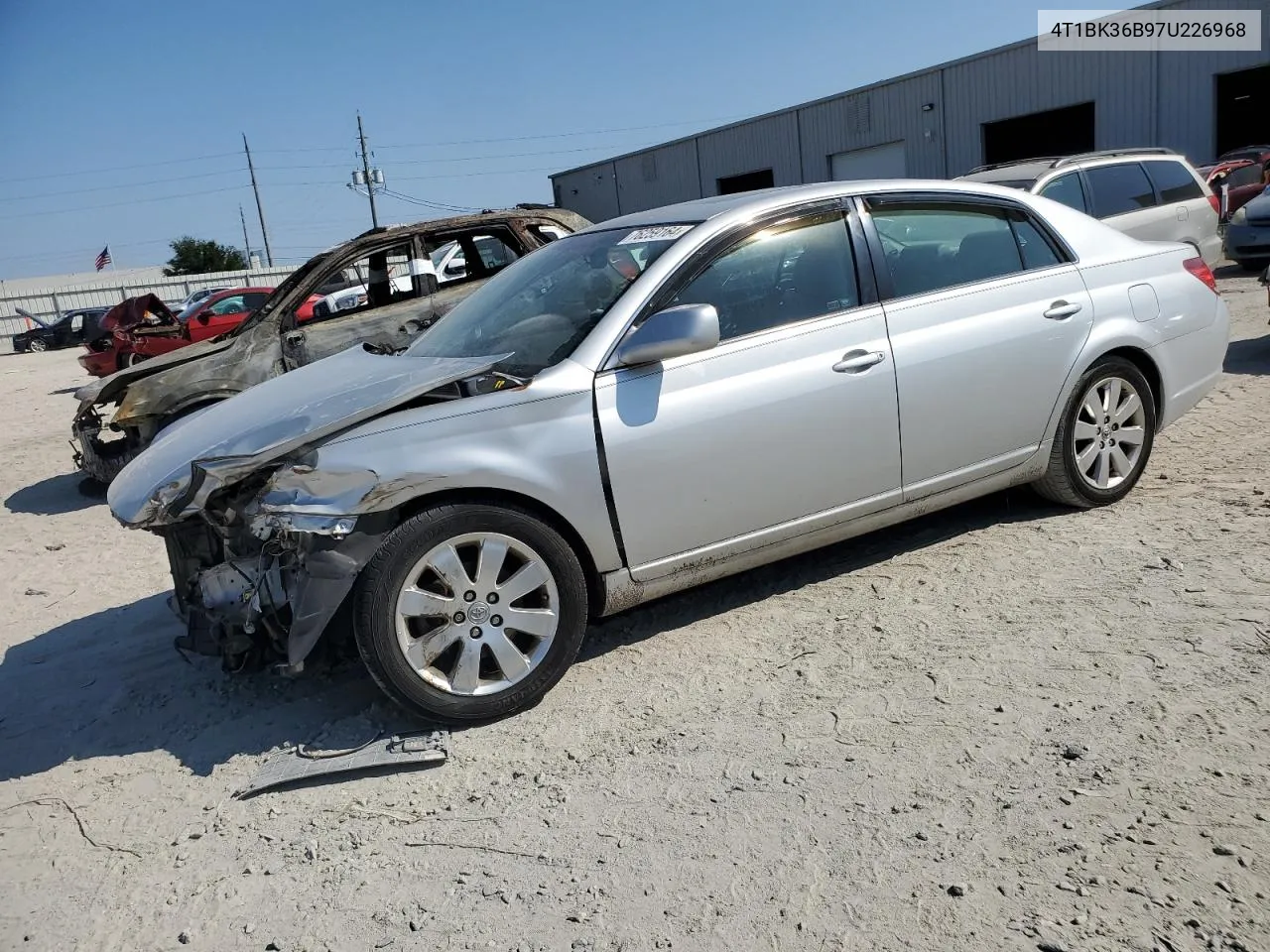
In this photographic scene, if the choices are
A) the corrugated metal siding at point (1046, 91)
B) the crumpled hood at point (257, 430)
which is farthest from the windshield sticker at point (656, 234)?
the corrugated metal siding at point (1046, 91)

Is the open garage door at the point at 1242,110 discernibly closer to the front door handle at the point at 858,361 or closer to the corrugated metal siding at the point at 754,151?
the corrugated metal siding at the point at 754,151

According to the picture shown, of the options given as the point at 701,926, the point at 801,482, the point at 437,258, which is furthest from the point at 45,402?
the point at 701,926

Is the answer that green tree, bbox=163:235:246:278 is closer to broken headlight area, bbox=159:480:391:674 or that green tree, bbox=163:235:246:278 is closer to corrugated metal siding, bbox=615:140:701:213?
corrugated metal siding, bbox=615:140:701:213

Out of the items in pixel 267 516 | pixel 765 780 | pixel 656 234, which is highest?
pixel 656 234

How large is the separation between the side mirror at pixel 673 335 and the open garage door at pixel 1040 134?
26.7m

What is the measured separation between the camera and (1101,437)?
481 cm

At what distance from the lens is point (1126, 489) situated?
16.2 ft

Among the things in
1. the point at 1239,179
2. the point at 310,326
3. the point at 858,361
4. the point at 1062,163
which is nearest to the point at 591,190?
the point at 1239,179

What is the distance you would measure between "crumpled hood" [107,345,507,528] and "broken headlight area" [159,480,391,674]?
5.8 inches

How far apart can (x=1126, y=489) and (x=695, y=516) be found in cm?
254

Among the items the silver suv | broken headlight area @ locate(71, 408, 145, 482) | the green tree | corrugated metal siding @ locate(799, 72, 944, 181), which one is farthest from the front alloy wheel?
the green tree

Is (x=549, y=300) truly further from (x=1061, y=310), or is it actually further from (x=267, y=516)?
(x=1061, y=310)

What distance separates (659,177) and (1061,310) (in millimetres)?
38240

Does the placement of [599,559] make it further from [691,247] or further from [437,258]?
[437,258]
